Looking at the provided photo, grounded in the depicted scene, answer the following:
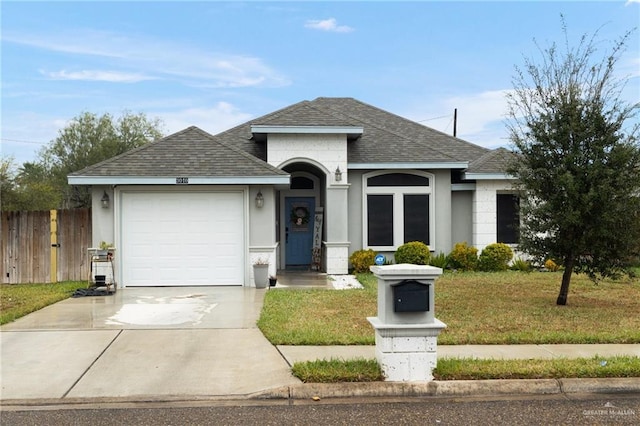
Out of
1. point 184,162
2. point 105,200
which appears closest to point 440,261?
point 184,162

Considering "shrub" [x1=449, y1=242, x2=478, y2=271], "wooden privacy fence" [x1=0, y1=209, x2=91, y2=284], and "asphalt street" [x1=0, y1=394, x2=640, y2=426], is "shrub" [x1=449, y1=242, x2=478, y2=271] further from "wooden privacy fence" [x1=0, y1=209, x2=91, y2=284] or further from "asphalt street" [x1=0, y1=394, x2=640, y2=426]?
"asphalt street" [x1=0, y1=394, x2=640, y2=426]

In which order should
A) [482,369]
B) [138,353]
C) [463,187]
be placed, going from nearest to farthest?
[482,369] → [138,353] → [463,187]

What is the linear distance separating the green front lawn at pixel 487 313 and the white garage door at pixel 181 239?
2.07 meters

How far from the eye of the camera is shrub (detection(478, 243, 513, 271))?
16469 mm

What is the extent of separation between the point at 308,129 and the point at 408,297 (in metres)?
10.1

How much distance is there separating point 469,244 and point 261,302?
853 cm

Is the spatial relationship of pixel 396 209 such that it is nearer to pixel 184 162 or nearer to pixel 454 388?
pixel 184 162

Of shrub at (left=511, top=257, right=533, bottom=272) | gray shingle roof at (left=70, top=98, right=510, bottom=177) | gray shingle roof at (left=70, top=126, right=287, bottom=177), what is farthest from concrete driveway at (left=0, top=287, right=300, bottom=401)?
shrub at (left=511, top=257, right=533, bottom=272)

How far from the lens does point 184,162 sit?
45.5 ft

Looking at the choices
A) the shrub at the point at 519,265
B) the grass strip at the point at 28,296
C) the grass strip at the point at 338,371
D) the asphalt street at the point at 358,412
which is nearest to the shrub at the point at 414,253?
the shrub at the point at 519,265

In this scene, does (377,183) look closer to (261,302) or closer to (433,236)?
(433,236)

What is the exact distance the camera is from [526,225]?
1084 centimetres

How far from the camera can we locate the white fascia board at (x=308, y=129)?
1542 cm

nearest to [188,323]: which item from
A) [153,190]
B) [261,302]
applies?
[261,302]
